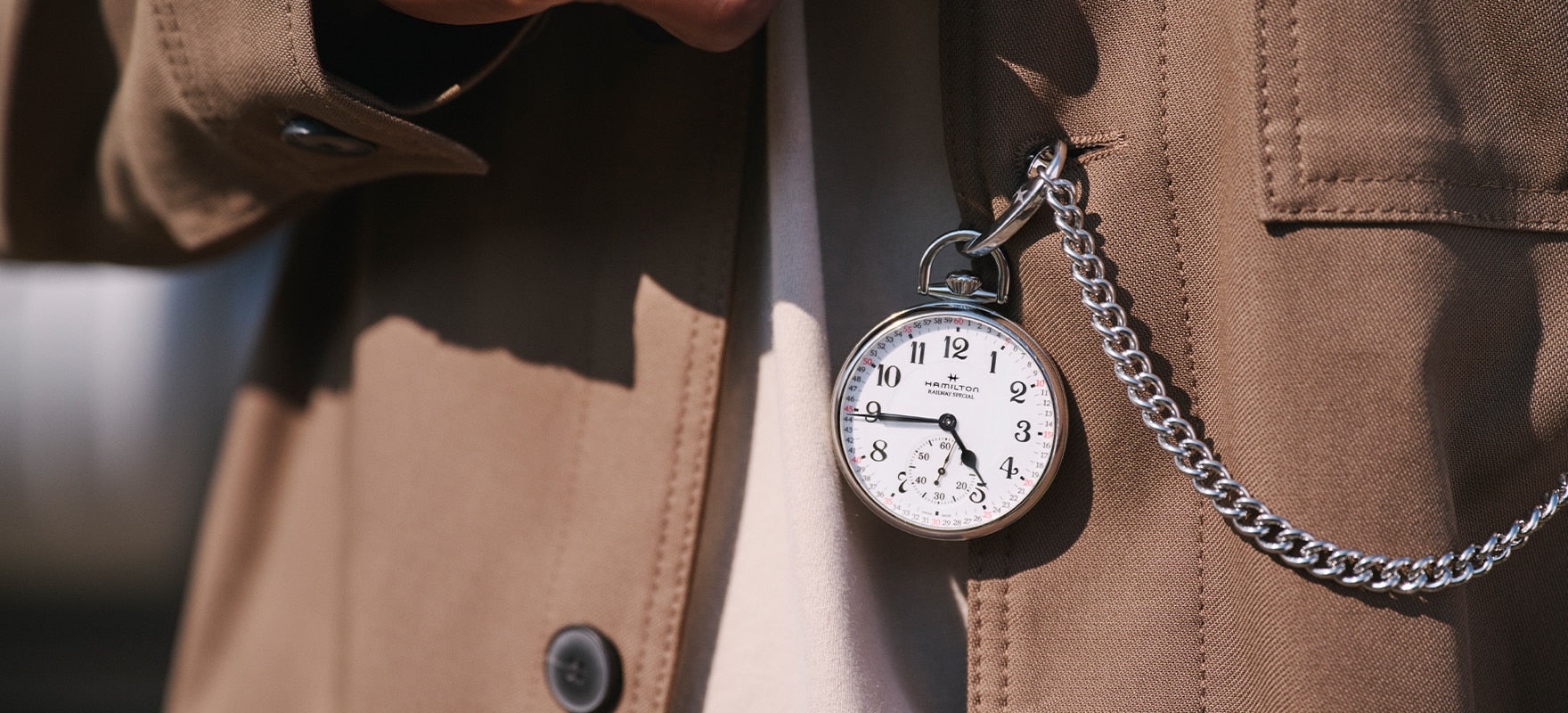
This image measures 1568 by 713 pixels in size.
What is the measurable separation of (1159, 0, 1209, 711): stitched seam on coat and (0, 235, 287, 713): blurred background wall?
2504mm

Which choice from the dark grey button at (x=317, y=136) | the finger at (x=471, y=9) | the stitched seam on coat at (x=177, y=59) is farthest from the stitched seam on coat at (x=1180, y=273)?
the stitched seam on coat at (x=177, y=59)

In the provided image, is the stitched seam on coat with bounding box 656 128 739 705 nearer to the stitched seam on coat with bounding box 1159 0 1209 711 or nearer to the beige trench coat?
the beige trench coat

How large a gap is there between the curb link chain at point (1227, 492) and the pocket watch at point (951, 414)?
0.18 feet

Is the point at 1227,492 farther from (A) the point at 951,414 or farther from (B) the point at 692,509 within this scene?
(B) the point at 692,509

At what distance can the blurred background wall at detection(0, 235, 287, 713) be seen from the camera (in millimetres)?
2705

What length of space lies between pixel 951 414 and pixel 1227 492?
20 centimetres

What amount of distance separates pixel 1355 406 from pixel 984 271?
275 millimetres

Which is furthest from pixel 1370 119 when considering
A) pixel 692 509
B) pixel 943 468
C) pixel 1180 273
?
pixel 692 509

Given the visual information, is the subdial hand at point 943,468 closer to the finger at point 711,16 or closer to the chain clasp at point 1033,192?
the chain clasp at point 1033,192

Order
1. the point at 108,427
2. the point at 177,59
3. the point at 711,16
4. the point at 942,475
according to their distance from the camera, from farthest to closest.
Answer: the point at 108,427, the point at 177,59, the point at 942,475, the point at 711,16

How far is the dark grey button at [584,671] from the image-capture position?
826 millimetres

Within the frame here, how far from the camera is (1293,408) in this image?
69cm

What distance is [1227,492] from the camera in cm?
70

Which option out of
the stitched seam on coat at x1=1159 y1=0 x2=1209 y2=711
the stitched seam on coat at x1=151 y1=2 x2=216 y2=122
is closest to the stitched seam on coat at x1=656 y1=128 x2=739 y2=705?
the stitched seam on coat at x1=1159 y1=0 x2=1209 y2=711
